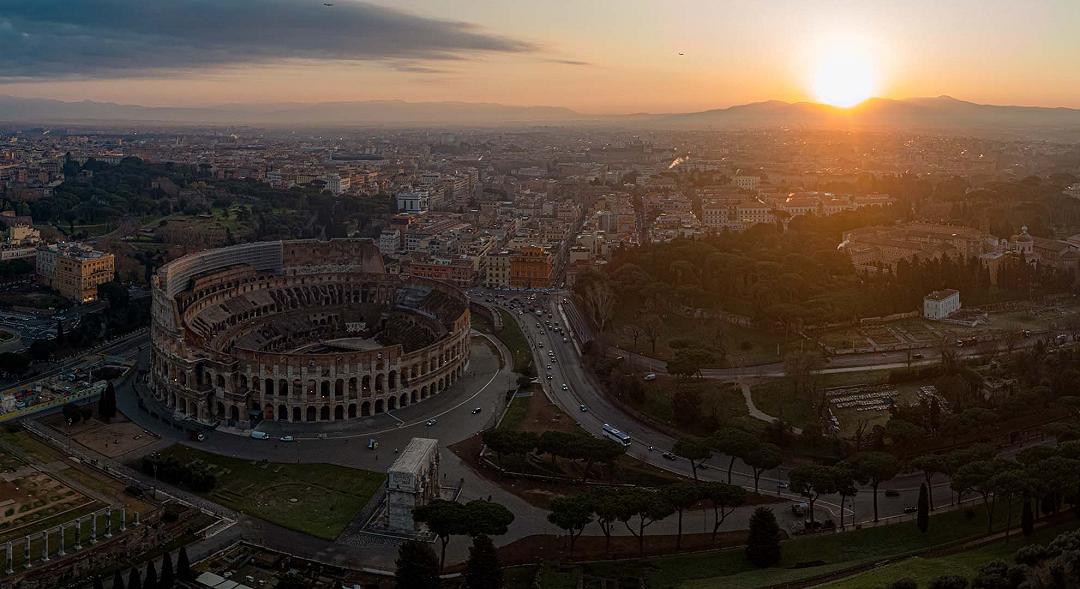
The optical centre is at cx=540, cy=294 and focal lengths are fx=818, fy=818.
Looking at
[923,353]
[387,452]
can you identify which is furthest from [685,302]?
[387,452]

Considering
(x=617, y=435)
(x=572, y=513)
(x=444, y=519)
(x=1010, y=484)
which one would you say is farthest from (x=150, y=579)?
(x=1010, y=484)

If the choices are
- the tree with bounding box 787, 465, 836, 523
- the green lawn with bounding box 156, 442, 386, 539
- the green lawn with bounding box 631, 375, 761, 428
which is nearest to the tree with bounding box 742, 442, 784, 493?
the tree with bounding box 787, 465, 836, 523

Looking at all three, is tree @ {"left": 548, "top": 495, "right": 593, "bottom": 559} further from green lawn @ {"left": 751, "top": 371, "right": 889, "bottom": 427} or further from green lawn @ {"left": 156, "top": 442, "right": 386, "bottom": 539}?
green lawn @ {"left": 751, "top": 371, "right": 889, "bottom": 427}

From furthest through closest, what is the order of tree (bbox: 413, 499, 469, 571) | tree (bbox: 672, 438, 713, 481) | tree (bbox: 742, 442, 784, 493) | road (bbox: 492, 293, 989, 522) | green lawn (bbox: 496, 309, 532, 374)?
green lawn (bbox: 496, 309, 532, 374) → tree (bbox: 672, 438, 713, 481) → road (bbox: 492, 293, 989, 522) → tree (bbox: 742, 442, 784, 493) → tree (bbox: 413, 499, 469, 571)

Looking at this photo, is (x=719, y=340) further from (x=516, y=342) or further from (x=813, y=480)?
(x=813, y=480)

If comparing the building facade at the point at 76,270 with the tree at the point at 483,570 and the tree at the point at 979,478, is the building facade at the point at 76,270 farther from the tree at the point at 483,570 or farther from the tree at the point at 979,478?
the tree at the point at 979,478

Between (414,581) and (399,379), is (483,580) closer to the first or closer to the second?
(414,581)
